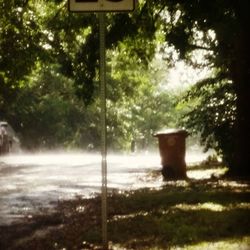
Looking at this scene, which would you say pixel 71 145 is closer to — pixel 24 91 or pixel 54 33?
pixel 24 91

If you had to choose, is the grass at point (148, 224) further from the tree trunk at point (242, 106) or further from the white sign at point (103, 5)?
the tree trunk at point (242, 106)

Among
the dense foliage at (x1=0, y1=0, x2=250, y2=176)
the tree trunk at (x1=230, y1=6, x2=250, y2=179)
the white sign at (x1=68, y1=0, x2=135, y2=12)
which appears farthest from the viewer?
the tree trunk at (x1=230, y1=6, x2=250, y2=179)

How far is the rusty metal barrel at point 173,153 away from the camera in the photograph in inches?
759

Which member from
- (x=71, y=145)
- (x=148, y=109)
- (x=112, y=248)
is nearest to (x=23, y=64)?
(x=112, y=248)

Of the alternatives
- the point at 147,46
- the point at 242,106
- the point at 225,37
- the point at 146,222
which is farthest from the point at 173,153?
the point at 146,222

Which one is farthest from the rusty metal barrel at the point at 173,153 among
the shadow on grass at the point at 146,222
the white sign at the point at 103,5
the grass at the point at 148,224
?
the white sign at the point at 103,5

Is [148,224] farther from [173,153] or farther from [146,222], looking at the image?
[173,153]

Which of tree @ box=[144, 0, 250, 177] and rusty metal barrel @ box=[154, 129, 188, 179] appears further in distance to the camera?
rusty metal barrel @ box=[154, 129, 188, 179]

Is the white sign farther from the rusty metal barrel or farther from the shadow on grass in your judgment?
the rusty metal barrel

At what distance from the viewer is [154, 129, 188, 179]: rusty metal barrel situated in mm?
19281

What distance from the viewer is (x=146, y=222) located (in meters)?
9.53

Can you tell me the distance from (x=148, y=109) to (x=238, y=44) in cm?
8847

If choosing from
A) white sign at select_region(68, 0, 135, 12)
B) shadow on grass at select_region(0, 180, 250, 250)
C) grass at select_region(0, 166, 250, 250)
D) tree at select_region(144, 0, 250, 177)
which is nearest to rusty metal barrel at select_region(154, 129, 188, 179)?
tree at select_region(144, 0, 250, 177)

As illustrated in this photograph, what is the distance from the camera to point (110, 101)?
68.4m
